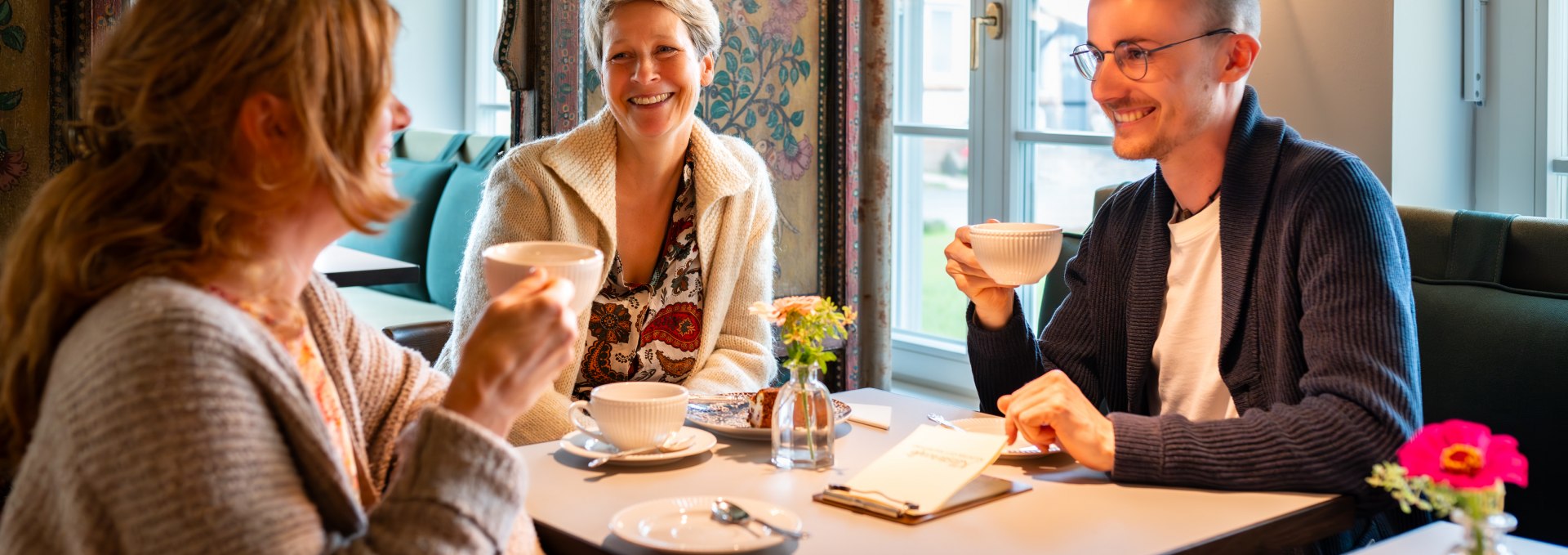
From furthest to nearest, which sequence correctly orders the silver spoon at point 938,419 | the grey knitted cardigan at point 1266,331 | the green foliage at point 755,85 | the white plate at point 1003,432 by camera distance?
the green foliage at point 755,85 → the silver spoon at point 938,419 → the white plate at point 1003,432 → the grey knitted cardigan at point 1266,331

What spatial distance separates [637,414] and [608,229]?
0.79 m

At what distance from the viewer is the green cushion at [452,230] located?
13.5ft

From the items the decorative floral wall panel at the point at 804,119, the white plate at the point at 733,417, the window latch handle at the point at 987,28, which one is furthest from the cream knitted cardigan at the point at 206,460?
the window latch handle at the point at 987,28

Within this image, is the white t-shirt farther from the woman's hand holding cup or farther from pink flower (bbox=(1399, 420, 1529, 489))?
the woman's hand holding cup

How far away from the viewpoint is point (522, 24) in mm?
2975

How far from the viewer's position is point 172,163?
104cm

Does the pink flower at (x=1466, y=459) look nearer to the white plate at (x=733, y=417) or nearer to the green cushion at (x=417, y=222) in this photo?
the white plate at (x=733, y=417)

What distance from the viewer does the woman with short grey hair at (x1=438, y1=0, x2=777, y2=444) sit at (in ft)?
7.52

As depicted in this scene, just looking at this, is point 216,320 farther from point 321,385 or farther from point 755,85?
point 755,85

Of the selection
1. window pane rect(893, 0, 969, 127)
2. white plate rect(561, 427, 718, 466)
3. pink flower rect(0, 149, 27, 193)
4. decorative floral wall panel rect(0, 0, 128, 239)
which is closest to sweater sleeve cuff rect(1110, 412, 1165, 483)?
white plate rect(561, 427, 718, 466)

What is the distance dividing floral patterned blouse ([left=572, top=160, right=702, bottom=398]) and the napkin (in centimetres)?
57

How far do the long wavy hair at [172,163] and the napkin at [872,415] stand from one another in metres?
0.90

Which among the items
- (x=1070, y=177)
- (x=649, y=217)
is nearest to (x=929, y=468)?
(x=649, y=217)

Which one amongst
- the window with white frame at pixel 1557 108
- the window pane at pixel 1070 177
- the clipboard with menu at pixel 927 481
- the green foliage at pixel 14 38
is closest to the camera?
the clipboard with menu at pixel 927 481
